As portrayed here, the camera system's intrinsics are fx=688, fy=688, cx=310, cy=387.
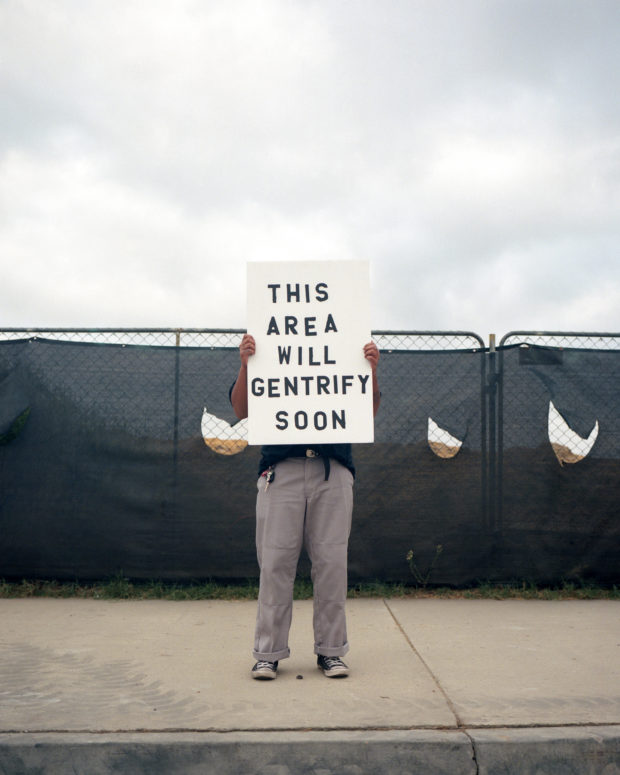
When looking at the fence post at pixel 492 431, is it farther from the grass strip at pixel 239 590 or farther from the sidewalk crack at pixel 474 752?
the sidewalk crack at pixel 474 752

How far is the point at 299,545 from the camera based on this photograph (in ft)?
11.6

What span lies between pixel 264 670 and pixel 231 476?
6.79ft

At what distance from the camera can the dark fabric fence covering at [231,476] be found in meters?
5.25

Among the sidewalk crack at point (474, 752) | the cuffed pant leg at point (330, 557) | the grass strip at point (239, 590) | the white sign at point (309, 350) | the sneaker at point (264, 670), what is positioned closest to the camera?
the sidewalk crack at point (474, 752)

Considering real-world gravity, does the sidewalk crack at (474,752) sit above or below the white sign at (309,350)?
below

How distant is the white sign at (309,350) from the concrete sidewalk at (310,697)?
1.24 metres

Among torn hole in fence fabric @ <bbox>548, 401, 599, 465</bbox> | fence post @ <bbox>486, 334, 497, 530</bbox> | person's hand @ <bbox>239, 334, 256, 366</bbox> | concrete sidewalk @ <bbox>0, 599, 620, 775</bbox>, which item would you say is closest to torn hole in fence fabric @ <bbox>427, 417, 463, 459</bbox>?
fence post @ <bbox>486, 334, 497, 530</bbox>

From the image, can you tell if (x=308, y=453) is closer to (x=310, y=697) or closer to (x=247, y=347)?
(x=247, y=347)

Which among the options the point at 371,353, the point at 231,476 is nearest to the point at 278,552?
the point at 371,353

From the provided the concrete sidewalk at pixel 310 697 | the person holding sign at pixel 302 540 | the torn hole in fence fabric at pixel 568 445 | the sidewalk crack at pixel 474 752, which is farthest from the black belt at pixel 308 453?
the torn hole in fence fabric at pixel 568 445

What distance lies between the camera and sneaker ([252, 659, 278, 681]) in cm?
334

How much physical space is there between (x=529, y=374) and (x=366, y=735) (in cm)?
343

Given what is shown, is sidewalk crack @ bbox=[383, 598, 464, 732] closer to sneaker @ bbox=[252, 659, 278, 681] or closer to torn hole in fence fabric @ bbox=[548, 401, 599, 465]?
sneaker @ bbox=[252, 659, 278, 681]

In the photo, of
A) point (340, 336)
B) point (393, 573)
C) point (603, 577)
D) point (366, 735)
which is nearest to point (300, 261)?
point (340, 336)
